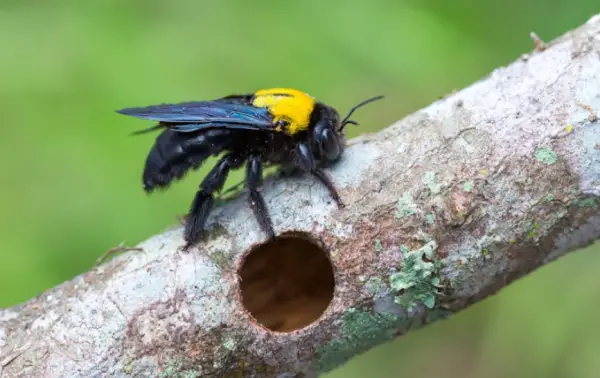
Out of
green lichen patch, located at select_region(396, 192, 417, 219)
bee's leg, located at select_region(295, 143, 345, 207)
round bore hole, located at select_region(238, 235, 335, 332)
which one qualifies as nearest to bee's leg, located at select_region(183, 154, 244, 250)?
round bore hole, located at select_region(238, 235, 335, 332)

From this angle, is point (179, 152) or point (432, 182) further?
point (179, 152)

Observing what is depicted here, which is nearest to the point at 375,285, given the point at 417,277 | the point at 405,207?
the point at 417,277

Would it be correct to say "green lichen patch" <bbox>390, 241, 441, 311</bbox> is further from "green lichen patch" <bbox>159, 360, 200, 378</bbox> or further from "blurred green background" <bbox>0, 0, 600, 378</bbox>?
"blurred green background" <bbox>0, 0, 600, 378</bbox>

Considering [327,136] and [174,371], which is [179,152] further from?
[174,371]

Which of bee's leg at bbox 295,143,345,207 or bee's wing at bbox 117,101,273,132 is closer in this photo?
bee's leg at bbox 295,143,345,207

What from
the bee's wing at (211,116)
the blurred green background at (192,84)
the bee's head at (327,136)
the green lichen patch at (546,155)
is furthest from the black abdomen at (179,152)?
the blurred green background at (192,84)

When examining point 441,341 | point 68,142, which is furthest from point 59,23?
point 441,341
